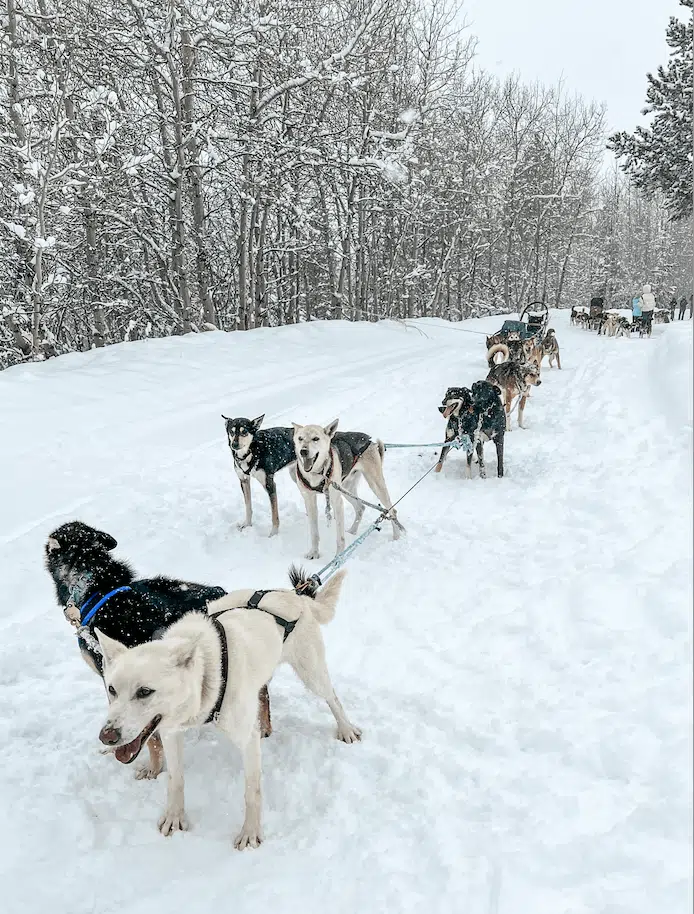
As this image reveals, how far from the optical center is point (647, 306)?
62.9 ft

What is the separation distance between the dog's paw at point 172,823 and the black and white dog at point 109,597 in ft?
1.01

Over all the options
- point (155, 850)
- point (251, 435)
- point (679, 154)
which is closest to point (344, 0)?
point (679, 154)

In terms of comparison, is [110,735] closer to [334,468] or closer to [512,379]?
[334,468]

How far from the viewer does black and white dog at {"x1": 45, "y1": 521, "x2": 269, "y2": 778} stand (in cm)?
277

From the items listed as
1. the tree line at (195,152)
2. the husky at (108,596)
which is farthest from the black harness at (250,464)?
the tree line at (195,152)

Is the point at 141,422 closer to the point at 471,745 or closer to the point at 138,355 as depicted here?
the point at 138,355

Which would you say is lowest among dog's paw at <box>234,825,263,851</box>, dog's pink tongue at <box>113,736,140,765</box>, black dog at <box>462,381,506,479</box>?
dog's paw at <box>234,825,263,851</box>

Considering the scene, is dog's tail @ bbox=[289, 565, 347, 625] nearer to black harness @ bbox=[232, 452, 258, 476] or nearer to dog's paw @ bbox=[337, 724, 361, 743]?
dog's paw @ bbox=[337, 724, 361, 743]

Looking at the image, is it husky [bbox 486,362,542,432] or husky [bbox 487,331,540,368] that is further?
husky [bbox 487,331,540,368]

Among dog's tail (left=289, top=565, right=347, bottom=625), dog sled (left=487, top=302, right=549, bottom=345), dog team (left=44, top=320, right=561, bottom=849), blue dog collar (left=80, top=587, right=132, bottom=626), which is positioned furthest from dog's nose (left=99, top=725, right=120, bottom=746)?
dog sled (left=487, top=302, right=549, bottom=345)

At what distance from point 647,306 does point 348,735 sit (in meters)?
20.4

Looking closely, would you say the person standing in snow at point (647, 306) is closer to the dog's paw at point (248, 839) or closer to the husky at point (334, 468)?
the husky at point (334, 468)

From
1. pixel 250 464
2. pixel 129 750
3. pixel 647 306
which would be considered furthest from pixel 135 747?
pixel 647 306

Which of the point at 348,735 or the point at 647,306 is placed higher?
the point at 647,306
